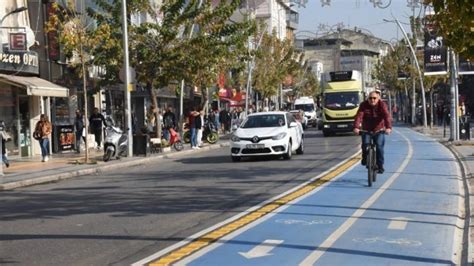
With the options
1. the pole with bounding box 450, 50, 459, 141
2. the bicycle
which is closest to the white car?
the bicycle

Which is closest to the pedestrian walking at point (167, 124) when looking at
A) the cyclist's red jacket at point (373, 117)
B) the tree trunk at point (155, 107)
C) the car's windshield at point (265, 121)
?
the tree trunk at point (155, 107)

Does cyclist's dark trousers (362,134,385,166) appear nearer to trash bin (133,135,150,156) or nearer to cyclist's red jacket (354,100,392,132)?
cyclist's red jacket (354,100,392,132)

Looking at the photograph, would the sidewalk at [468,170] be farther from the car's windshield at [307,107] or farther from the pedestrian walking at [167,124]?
the car's windshield at [307,107]

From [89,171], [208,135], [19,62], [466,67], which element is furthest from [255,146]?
[208,135]

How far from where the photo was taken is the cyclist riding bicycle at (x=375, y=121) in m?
15.5

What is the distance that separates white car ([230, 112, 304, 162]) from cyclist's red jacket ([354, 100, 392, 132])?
7610mm

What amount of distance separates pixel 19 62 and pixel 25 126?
10.3 ft

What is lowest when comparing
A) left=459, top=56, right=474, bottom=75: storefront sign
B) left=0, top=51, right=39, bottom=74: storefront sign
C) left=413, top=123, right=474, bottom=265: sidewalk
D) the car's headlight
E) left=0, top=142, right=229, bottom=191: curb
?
left=0, top=142, right=229, bottom=191: curb

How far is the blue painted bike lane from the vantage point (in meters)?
8.43

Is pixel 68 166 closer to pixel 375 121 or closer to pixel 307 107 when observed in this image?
pixel 375 121

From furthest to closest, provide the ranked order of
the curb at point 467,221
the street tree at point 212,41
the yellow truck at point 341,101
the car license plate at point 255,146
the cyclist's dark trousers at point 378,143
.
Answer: the yellow truck at point 341,101, the street tree at point 212,41, the car license plate at point 255,146, the cyclist's dark trousers at point 378,143, the curb at point 467,221

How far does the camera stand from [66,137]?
105ft

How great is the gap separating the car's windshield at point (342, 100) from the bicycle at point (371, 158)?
24.3m

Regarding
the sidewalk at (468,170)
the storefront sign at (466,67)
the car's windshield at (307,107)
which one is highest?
the storefront sign at (466,67)
